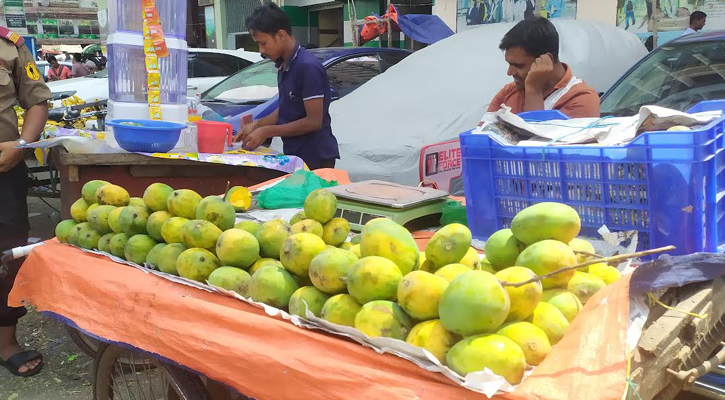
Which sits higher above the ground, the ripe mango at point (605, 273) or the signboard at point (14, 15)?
the signboard at point (14, 15)

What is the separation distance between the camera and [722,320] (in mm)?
1592

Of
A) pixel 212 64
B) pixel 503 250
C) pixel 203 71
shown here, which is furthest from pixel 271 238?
pixel 212 64

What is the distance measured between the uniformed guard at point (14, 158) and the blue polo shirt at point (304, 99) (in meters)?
1.35

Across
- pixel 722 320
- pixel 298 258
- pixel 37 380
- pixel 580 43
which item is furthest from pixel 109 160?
pixel 580 43

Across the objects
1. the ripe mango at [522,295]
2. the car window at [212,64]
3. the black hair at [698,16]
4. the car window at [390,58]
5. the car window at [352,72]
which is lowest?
the ripe mango at [522,295]

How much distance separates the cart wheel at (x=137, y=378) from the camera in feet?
5.94

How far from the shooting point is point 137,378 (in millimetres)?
2150

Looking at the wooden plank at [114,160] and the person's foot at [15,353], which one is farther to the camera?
the person's foot at [15,353]

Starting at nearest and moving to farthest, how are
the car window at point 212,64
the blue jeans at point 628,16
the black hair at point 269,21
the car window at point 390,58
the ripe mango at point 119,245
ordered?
the ripe mango at point 119,245, the black hair at point 269,21, the car window at point 390,58, the blue jeans at point 628,16, the car window at point 212,64

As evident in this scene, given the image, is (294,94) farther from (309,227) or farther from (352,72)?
(352,72)

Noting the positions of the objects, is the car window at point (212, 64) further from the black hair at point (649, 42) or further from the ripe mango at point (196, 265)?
the ripe mango at point (196, 265)

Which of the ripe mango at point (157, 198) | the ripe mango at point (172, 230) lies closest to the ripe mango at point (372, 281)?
the ripe mango at point (172, 230)

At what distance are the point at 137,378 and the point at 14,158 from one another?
5.22 feet

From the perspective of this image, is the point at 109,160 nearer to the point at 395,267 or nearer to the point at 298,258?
the point at 298,258
